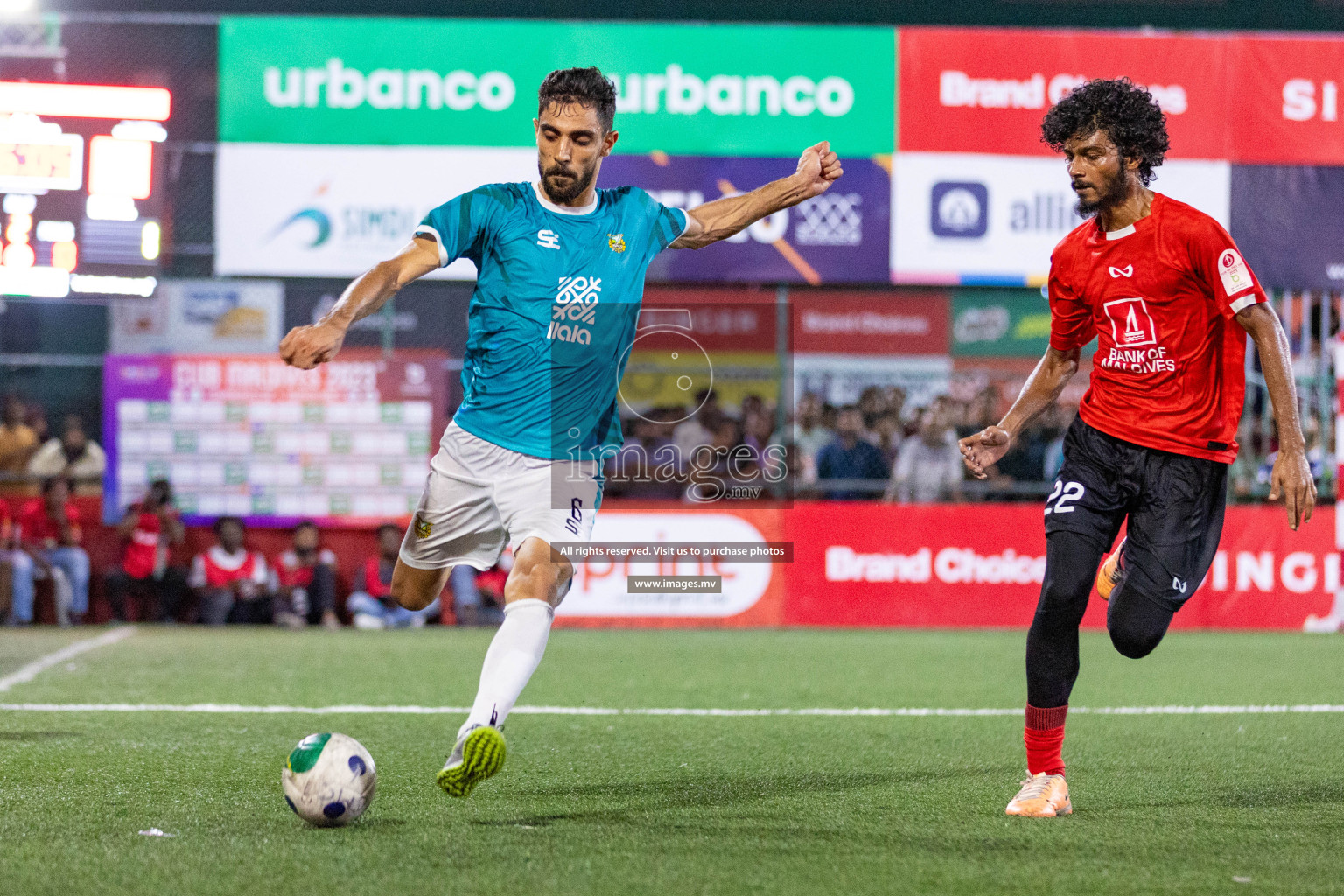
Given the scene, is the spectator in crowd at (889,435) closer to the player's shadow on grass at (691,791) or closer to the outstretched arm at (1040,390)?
the player's shadow on grass at (691,791)

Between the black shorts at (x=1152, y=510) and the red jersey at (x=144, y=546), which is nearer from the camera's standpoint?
the black shorts at (x=1152, y=510)

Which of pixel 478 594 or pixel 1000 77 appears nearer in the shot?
pixel 1000 77

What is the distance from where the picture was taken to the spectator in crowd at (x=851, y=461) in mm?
13375

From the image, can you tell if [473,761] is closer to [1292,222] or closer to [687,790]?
[687,790]

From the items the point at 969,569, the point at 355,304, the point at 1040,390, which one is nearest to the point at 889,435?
the point at 969,569

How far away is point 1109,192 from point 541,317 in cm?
190

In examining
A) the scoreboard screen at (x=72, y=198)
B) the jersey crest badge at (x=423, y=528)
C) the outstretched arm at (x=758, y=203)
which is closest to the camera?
the jersey crest badge at (x=423, y=528)

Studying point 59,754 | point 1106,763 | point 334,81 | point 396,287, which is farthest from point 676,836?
point 334,81

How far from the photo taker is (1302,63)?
13.3 meters

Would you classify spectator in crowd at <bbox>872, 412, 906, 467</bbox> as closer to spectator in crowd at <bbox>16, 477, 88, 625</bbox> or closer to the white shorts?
spectator in crowd at <bbox>16, 477, 88, 625</bbox>

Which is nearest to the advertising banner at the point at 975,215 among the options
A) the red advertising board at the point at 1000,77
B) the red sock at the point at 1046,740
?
the red advertising board at the point at 1000,77

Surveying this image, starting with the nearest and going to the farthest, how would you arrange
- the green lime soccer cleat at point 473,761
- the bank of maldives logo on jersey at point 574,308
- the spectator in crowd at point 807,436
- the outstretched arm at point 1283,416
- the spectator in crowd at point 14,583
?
the green lime soccer cleat at point 473,761 < the outstretched arm at point 1283,416 < the bank of maldives logo on jersey at point 574,308 < the spectator in crowd at point 14,583 < the spectator in crowd at point 807,436

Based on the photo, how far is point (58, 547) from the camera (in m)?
13.0

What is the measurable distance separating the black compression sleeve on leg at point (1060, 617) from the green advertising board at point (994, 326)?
50.6 feet
